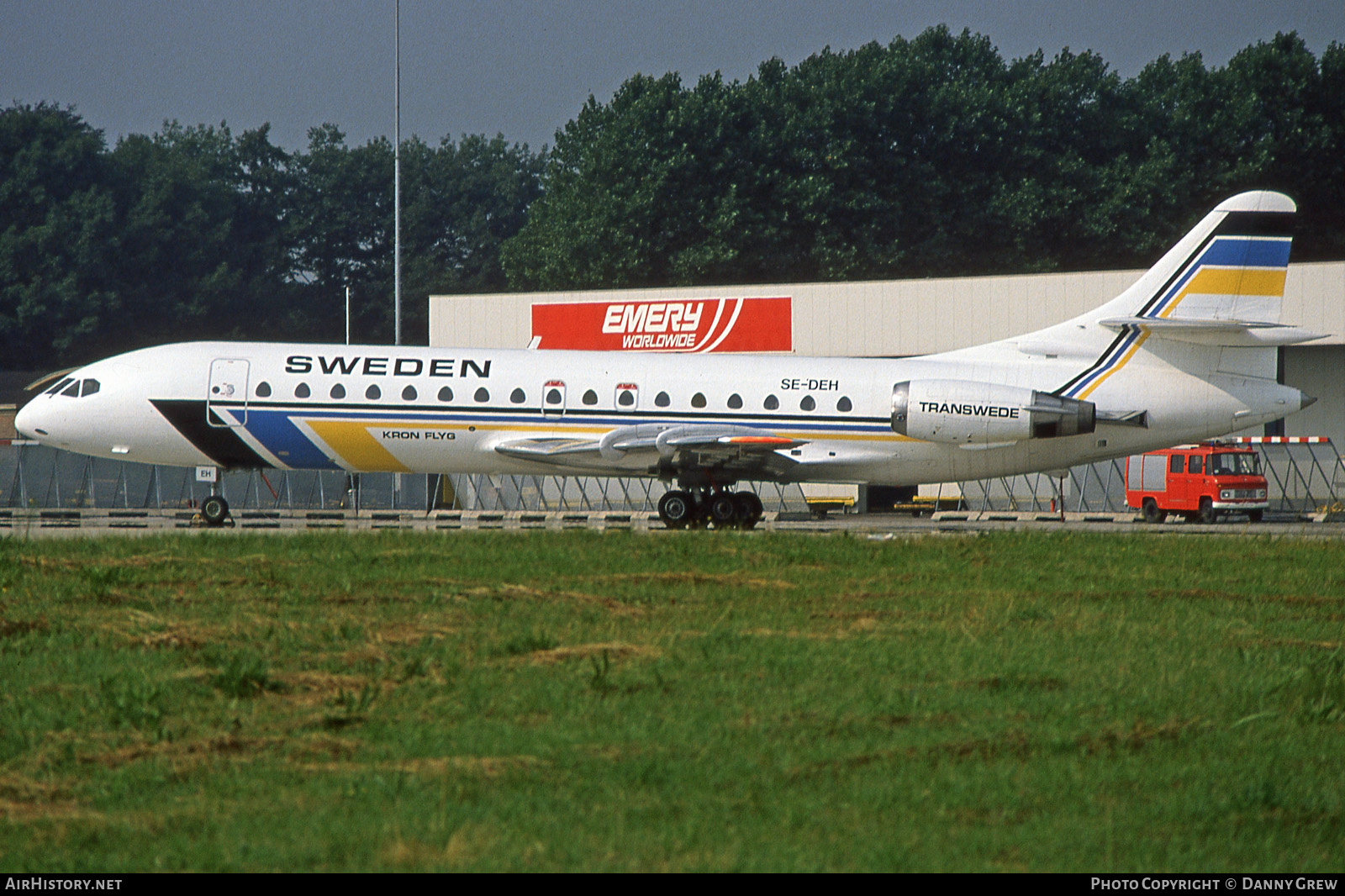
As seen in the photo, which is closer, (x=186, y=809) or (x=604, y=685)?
(x=186, y=809)

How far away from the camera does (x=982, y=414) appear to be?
76.8 ft

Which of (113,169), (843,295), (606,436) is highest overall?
(113,169)

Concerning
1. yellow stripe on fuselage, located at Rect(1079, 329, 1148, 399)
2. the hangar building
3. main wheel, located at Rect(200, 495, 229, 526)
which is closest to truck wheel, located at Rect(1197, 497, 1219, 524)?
the hangar building

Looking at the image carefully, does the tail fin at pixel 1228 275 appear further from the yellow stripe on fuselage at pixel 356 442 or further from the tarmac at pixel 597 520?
the yellow stripe on fuselage at pixel 356 442

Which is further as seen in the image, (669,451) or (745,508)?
(745,508)

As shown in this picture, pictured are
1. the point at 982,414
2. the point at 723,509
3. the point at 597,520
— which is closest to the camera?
the point at 982,414

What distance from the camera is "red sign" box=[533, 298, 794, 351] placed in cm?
4234

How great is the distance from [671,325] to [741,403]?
1938cm

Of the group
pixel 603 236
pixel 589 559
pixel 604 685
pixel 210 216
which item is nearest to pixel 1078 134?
pixel 603 236

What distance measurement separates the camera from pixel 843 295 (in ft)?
137

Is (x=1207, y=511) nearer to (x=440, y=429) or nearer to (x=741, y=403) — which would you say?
(x=741, y=403)

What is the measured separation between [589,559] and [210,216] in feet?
272

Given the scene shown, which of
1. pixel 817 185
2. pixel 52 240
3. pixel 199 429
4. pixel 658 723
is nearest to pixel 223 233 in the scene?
pixel 52 240

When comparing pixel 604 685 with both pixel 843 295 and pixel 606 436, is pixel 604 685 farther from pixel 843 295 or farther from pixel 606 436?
pixel 843 295
